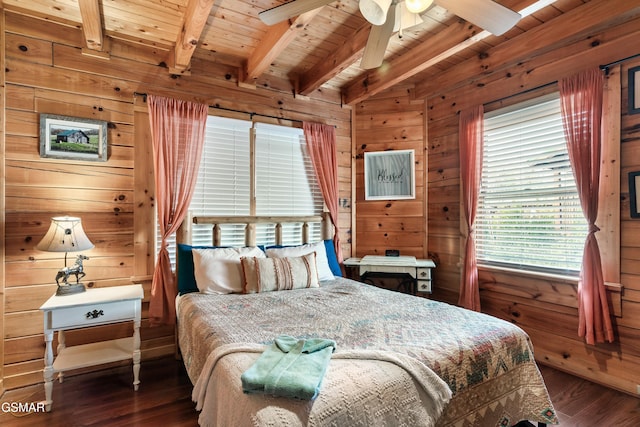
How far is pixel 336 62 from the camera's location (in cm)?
290

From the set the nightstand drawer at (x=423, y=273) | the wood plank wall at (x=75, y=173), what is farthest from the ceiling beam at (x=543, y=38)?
the wood plank wall at (x=75, y=173)

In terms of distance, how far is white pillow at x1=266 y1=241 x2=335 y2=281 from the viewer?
9.38 ft

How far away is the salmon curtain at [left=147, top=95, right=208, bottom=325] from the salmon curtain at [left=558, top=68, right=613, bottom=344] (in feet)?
9.97

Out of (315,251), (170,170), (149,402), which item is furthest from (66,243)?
(315,251)

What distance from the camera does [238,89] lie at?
10.6 ft

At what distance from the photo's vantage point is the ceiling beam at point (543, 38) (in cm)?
220

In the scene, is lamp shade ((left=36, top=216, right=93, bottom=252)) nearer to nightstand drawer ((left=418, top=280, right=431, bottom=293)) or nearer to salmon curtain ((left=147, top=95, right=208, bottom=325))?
salmon curtain ((left=147, top=95, right=208, bottom=325))

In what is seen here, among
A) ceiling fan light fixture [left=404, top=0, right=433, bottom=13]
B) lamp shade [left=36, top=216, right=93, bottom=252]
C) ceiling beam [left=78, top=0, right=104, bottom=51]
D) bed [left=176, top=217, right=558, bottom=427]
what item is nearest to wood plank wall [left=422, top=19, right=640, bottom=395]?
bed [left=176, top=217, right=558, bottom=427]

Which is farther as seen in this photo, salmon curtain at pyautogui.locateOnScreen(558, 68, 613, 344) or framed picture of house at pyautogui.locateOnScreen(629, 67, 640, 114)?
salmon curtain at pyautogui.locateOnScreen(558, 68, 613, 344)

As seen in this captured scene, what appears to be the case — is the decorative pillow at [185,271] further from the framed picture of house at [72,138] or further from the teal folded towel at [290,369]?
the teal folded towel at [290,369]

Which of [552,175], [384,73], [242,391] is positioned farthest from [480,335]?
[384,73]

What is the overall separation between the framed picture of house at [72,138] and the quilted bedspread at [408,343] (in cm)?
151

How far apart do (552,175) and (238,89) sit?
2.92m

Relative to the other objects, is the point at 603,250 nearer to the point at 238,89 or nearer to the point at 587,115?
the point at 587,115
